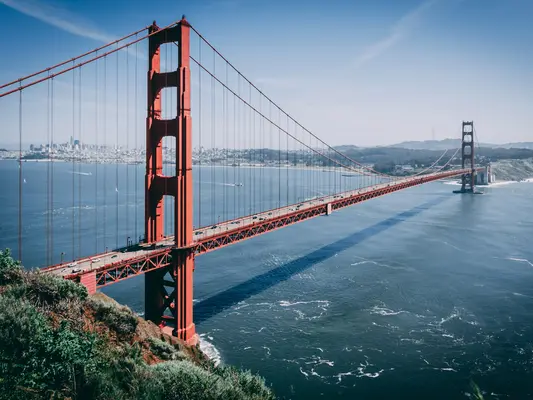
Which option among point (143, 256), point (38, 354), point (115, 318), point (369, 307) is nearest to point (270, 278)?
point (369, 307)

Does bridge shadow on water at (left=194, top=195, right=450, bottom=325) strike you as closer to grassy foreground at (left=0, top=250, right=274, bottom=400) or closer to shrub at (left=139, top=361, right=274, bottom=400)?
grassy foreground at (left=0, top=250, right=274, bottom=400)

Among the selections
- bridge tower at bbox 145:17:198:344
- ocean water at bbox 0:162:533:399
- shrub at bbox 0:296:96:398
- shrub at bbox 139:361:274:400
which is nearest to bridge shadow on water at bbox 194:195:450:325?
ocean water at bbox 0:162:533:399

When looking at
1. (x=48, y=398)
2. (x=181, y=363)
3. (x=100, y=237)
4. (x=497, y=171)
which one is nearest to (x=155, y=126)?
(x=181, y=363)

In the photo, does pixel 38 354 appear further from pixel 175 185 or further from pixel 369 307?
pixel 369 307

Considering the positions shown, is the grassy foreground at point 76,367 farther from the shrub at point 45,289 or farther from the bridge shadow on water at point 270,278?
the bridge shadow on water at point 270,278

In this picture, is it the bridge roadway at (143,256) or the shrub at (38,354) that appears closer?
the shrub at (38,354)

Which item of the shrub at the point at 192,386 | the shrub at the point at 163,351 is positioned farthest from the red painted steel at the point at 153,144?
the shrub at the point at 192,386

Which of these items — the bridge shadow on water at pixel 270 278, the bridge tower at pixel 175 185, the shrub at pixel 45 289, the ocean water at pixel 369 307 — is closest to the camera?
the shrub at pixel 45 289
